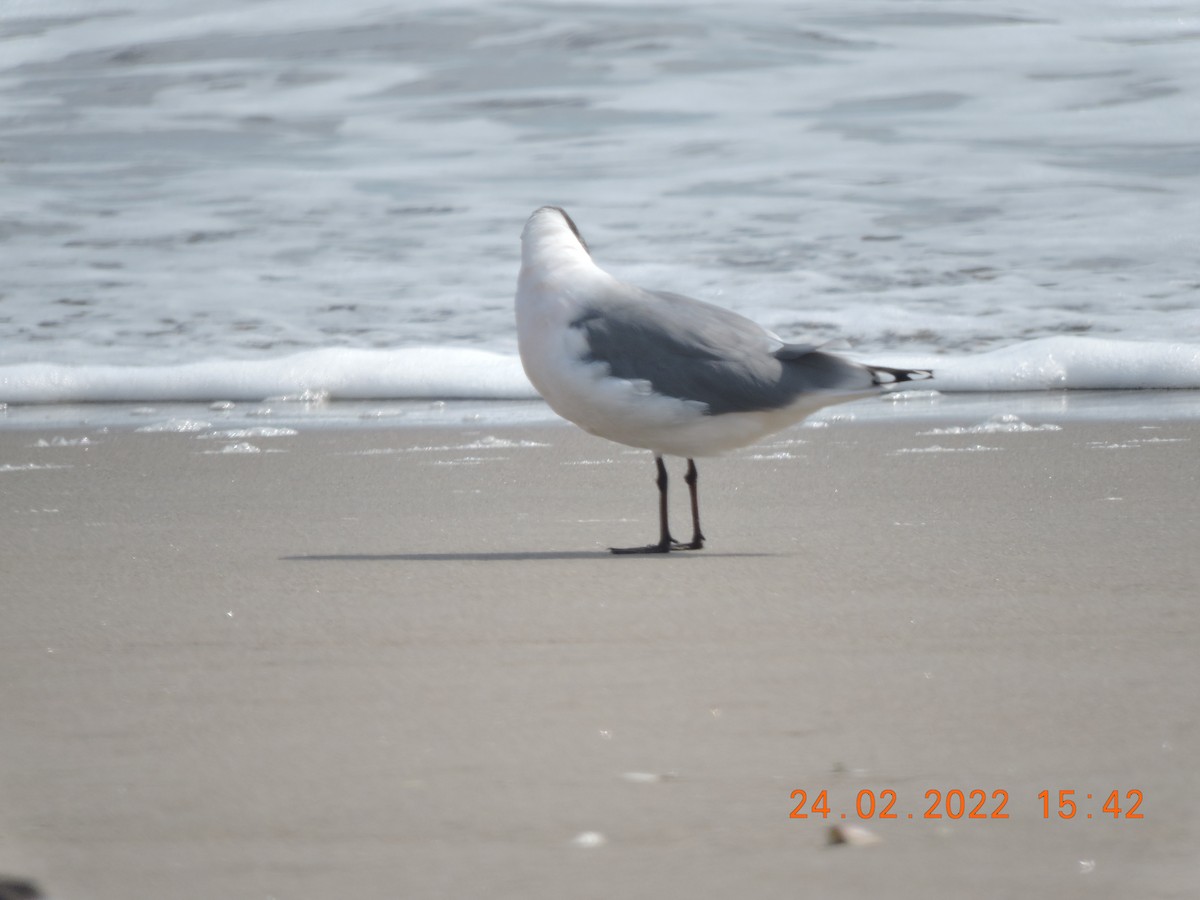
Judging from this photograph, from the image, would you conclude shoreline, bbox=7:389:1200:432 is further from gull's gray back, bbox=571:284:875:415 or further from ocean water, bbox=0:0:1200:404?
gull's gray back, bbox=571:284:875:415

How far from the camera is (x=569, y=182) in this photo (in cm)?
1036

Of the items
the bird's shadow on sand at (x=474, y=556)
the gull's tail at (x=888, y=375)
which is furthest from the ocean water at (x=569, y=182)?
the bird's shadow on sand at (x=474, y=556)

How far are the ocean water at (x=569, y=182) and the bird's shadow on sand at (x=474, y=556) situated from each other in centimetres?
344

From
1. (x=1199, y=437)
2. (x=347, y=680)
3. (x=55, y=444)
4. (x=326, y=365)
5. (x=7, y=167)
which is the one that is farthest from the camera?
(x=7, y=167)

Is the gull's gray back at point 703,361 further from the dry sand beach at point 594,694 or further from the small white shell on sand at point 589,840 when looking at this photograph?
the small white shell on sand at point 589,840

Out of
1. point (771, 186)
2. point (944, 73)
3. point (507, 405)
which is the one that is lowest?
point (507, 405)

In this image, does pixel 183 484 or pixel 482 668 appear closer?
pixel 482 668

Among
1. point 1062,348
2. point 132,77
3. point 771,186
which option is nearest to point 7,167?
point 132,77

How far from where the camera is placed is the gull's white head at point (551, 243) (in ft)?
11.8

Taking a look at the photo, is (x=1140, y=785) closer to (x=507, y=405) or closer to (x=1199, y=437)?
(x=1199, y=437)

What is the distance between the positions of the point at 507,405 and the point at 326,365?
3.32 feet

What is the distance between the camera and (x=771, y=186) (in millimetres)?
9992

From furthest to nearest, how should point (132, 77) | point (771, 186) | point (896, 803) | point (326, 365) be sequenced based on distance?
1. point (132, 77)
2. point (771, 186)
3. point (326, 365)
4. point (896, 803)

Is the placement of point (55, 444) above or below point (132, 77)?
below
